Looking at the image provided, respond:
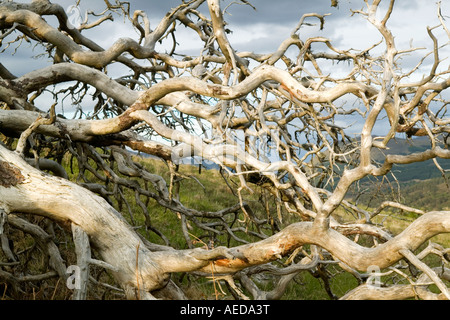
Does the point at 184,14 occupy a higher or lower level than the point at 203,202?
higher

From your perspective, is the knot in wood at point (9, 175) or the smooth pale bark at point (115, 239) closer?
the smooth pale bark at point (115, 239)

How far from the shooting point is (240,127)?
18.0 feet

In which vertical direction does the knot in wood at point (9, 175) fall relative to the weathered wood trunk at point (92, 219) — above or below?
above

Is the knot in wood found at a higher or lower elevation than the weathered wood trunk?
higher

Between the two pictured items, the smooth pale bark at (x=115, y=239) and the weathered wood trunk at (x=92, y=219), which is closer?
the smooth pale bark at (x=115, y=239)

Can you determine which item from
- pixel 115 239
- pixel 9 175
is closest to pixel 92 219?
pixel 115 239

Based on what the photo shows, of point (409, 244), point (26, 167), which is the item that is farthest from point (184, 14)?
point (409, 244)

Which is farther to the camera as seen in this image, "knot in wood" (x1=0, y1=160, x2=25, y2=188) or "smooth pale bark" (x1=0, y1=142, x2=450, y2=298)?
"knot in wood" (x1=0, y1=160, x2=25, y2=188)

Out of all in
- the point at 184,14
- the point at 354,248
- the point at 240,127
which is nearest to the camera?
the point at 354,248

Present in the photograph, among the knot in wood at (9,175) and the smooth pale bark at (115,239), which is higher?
the knot in wood at (9,175)

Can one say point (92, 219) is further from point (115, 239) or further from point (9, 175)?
point (9, 175)
